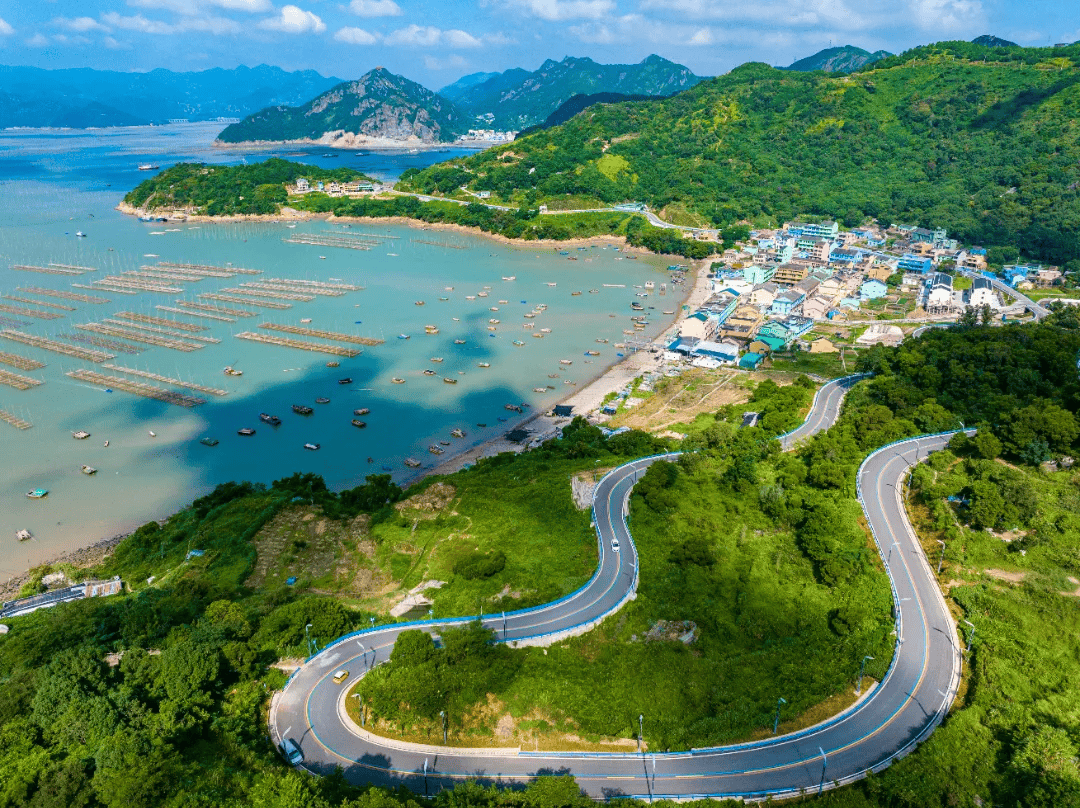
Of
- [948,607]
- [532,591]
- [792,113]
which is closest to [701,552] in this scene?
[532,591]

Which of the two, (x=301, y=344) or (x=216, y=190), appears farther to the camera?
(x=216, y=190)

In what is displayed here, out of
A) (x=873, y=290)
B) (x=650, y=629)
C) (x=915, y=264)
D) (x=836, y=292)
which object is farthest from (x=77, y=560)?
(x=915, y=264)

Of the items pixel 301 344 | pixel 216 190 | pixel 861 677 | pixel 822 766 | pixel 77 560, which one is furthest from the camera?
pixel 216 190

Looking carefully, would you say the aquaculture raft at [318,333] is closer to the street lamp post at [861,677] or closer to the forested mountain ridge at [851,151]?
the street lamp post at [861,677]

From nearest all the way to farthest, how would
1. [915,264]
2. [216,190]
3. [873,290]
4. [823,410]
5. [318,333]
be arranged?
1. [823,410]
2. [318,333]
3. [873,290]
4. [915,264]
5. [216,190]

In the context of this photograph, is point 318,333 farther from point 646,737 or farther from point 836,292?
point 836,292

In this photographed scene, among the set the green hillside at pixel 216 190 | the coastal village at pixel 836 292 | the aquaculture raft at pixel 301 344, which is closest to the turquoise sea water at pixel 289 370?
the aquaculture raft at pixel 301 344
